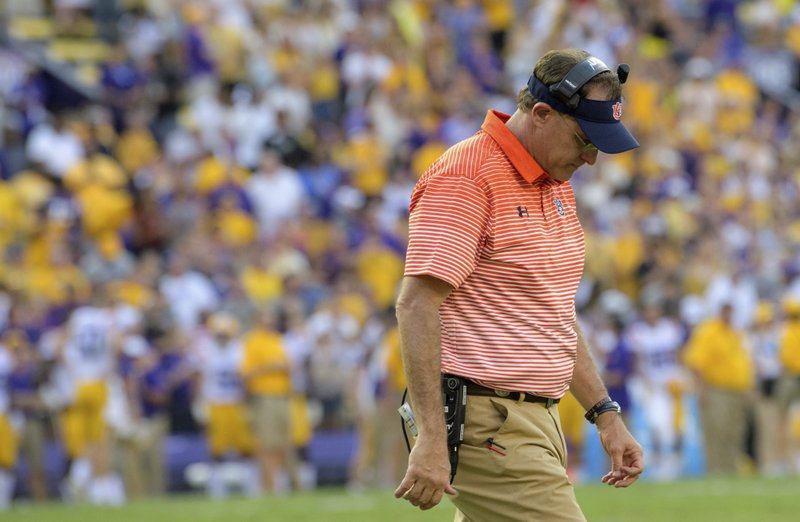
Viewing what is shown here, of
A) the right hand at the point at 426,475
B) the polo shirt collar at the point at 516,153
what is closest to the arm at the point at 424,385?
the right hand at the point at 426,475

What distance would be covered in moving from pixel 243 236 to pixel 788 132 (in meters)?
8.57

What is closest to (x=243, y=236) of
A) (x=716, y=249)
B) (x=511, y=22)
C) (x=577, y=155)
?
(x=716, y=249)

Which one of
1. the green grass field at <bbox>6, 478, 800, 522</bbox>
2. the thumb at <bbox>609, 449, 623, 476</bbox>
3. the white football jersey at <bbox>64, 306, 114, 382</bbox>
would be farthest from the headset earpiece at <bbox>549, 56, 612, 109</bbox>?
the white football jersey at <bbox>64, 306, 114, 382</bbox>

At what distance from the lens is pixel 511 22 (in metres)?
22.0

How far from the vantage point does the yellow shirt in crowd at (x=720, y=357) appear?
16.0 m

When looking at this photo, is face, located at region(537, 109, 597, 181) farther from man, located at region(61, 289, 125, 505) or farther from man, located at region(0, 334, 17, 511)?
man, located at region(0, 334, 17, 511)

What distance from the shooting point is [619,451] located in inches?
193

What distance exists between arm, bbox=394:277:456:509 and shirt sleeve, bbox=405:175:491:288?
52 millimetres

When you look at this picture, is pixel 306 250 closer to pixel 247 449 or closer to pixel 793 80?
pixel 247 449

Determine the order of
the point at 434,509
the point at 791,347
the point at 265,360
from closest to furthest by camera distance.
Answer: the point at 434,509 → the point at 265,360 → the point at 791,347

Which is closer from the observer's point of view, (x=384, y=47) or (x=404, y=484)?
(x=404, y=484)

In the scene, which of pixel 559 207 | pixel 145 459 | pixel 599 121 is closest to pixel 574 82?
pixel 599 121

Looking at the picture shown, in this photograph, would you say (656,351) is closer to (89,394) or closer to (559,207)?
(89,394)

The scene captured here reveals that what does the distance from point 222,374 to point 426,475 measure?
→ 11078 mm
